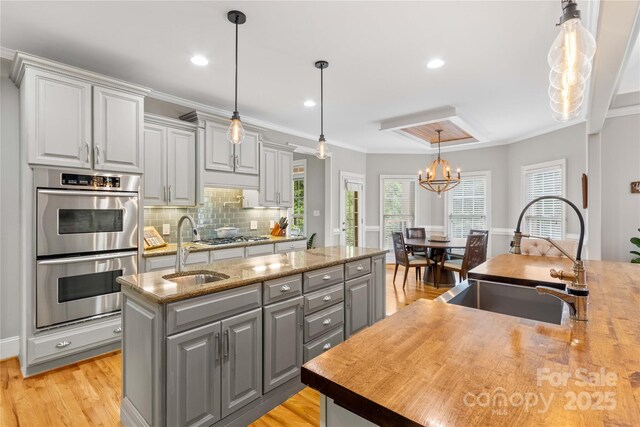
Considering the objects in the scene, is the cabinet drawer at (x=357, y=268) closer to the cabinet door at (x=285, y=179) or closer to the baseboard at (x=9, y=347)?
the cabinet door at (x=285, y=179)

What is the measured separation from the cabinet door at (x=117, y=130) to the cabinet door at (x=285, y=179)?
2120 mm

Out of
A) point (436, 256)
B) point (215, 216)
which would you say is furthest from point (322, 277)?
point (436, 256)

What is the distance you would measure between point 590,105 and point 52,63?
5.15m

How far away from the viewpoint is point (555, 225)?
543cm

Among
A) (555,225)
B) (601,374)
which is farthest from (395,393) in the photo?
(555,225)

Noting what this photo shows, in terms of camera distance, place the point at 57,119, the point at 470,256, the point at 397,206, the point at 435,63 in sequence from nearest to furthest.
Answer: the point at 57,119 → the point at 435,63 → the point at 470,256 → the point at 397,206

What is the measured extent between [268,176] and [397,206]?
12.8 ft

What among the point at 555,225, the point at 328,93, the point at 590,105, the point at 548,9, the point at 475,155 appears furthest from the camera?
the point at 475,155

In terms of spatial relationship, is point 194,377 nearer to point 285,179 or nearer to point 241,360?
point 241,360

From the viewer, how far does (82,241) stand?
9.10ft

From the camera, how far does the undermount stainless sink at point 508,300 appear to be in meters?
1.75

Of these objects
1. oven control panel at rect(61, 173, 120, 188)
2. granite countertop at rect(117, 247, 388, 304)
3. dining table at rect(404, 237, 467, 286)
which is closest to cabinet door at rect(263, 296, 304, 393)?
granite countertop at rect(117, 247, 388, 304)

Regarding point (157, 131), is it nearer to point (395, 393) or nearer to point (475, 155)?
point (395, 393)

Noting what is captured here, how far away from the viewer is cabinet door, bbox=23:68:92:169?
255 centimetres
